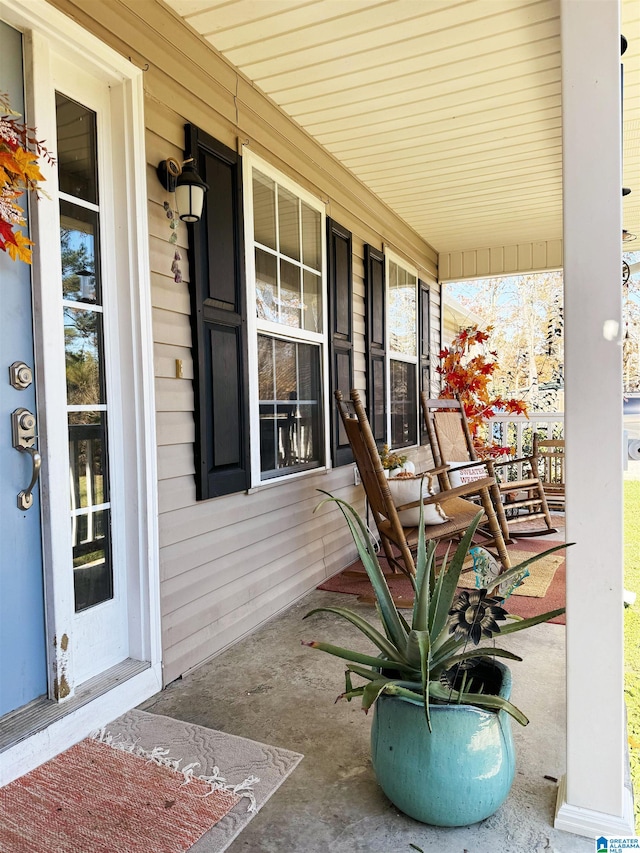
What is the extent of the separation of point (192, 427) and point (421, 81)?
2026 mm

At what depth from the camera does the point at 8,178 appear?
5.16 ft

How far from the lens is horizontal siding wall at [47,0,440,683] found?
217cm

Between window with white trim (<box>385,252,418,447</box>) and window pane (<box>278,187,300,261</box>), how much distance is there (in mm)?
1524

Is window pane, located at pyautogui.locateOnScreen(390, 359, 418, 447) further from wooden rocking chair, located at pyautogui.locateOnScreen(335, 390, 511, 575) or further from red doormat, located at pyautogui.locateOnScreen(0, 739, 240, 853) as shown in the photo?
red doormat, located at pyautogui.locateOnScreen(0, 739, 240, 853)

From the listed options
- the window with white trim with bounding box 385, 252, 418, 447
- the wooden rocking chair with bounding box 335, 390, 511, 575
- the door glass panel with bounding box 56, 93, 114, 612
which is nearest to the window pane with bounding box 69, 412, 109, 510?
the door glass panel with bounding box 56, 93, 114, 612

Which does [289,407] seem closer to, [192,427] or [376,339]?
[192,427]

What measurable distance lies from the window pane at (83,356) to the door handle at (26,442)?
0.19 meters

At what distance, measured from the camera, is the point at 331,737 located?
6.11 feet

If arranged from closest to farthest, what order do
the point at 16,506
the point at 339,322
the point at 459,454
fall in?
the point at 16,506, the point at 339,322, the point at 459,454

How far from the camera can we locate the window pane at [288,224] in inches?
124

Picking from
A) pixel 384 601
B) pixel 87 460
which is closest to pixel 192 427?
pixel 87 460

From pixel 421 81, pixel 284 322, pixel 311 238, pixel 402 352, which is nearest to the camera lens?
pixel 421 81

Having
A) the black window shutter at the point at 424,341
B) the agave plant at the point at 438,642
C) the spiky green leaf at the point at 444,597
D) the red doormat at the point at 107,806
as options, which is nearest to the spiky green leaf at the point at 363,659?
the agave plant at the point at 438,642

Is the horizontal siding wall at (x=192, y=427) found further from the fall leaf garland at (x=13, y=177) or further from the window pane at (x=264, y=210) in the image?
the fall leaf garland at (x=13, y=177)
